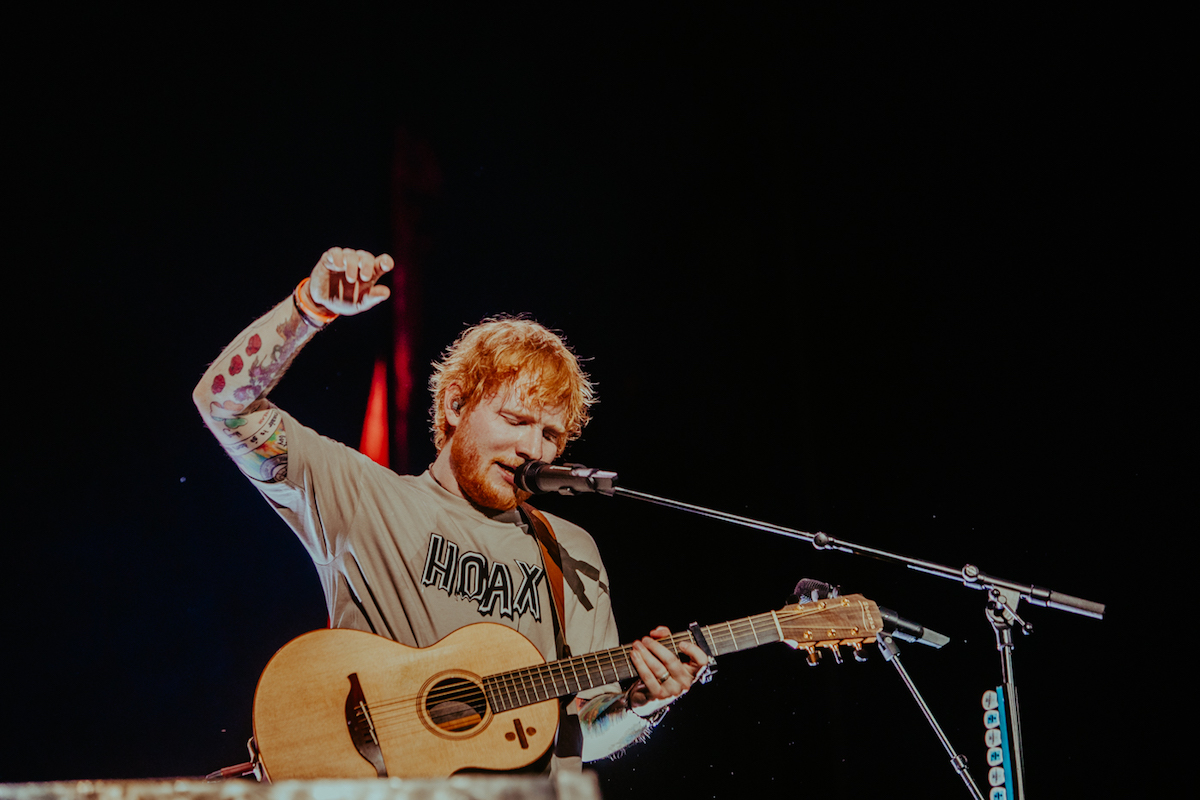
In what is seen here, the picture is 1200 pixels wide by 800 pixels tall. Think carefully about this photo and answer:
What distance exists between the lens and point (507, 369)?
3.14m

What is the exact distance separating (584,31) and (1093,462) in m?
2.93

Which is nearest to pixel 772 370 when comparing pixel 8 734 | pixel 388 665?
pixel 388 665

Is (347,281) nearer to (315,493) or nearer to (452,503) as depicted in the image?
(315,493)

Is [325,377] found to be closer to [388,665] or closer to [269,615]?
[269,615]

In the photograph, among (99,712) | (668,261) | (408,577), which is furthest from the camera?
(668,261)

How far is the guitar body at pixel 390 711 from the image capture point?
2133 mm

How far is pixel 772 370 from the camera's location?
3941 millimetres

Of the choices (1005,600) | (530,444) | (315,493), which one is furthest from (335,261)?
(1005,600)

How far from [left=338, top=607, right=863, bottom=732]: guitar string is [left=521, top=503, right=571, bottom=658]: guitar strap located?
28cm

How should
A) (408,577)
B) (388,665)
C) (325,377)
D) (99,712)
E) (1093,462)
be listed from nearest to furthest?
(388,665) → (99,712) → (408,577) → (325,377) → (1093,462)

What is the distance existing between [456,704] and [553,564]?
771 millimetres

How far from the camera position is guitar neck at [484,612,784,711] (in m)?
2.33

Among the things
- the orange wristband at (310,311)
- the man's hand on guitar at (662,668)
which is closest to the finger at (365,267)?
the orange wristband at (310,311)

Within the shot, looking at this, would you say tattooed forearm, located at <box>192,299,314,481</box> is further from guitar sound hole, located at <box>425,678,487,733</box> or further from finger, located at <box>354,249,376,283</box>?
guitar sound hole, located at <box>425,678,487,733</box>
